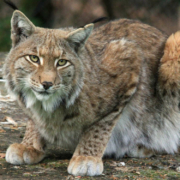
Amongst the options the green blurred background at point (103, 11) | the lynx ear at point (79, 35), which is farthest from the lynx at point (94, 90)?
the green blurred background at point (103, 11)

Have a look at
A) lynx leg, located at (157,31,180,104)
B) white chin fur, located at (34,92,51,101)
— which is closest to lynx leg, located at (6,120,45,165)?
white chin fur, located at (34,92,51,101)

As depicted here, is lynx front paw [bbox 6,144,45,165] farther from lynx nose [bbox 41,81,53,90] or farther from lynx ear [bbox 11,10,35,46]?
lynx ear [bbox 11,10,35,46]

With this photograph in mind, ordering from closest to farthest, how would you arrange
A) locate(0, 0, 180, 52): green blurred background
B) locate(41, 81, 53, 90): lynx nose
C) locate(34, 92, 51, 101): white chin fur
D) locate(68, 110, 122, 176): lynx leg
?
1. locate(41, 81, 53, 90): lynx nose
2. locate(34, 92, 51, 101): white chin fur
3. locate(68, 110, 122, 176): lynx leg
4. locate(0, 0, 180, 52): green blurred background

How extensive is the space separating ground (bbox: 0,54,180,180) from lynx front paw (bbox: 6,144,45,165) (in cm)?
6

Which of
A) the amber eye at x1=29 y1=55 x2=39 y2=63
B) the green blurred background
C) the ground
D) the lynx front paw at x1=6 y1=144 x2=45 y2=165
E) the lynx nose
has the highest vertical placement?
the green blurred background

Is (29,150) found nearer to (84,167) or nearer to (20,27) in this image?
(84,167)

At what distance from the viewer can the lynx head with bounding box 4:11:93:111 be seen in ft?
11.5

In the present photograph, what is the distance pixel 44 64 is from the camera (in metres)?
3.50

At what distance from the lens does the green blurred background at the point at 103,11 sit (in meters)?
10.5

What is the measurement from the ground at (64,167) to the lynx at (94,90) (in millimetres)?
103

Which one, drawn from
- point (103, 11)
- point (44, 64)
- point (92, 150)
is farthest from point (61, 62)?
point (103, 11)

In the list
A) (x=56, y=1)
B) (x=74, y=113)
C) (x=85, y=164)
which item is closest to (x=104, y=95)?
(x=74, y=113)

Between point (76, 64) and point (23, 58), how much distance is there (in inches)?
18.4

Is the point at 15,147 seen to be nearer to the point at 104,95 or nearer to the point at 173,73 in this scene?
the point at 104,95
